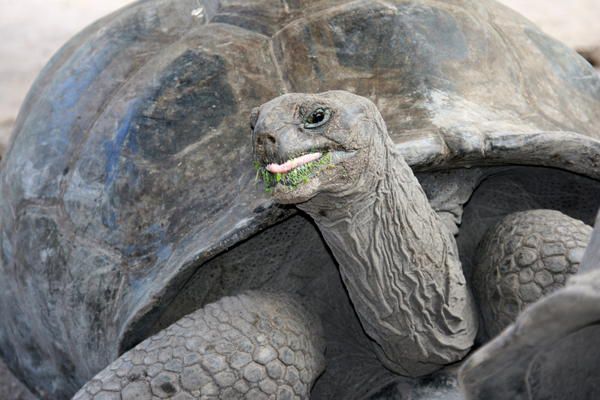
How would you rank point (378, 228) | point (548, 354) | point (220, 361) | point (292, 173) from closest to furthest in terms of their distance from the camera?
point (548, 354) → point (292, 173) → point (378, 228) → point (220, 361)

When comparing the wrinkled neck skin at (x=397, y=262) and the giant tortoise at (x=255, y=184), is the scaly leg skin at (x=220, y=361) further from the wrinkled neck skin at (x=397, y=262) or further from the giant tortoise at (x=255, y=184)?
the wrinkled neck skin at (x=397, y=262)

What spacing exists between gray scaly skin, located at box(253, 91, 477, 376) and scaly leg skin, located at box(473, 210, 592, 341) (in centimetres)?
7

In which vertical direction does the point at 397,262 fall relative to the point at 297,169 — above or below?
below

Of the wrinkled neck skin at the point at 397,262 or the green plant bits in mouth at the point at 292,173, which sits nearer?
the green plant bits in mouth at the point at 292,173

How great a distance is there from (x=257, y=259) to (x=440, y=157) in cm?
63

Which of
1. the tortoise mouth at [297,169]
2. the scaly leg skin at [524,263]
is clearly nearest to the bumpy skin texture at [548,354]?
Answer: the tortoise mouth at [297,169]

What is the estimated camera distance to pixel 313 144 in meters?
2.25

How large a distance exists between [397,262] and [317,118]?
46cm

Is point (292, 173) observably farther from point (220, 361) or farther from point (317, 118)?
point (220, 361)

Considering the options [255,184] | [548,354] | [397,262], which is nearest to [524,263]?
[397,262]

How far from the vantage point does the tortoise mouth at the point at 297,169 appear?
2.21 metres

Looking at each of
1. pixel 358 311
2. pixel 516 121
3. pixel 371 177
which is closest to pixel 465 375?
pixel 371 177

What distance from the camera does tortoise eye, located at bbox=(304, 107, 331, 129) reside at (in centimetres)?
229

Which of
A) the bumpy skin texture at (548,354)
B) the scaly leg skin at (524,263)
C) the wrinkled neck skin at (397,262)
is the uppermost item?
the bumpy skin texture at (548,354)
